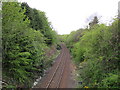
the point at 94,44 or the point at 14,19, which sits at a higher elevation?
the point at 14,19

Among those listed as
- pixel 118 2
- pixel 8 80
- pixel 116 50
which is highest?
pixel 118 2

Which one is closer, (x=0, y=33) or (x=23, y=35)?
(x=0, y=33)

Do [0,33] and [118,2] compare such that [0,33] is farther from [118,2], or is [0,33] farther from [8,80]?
[118,2]

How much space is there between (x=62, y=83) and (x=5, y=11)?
29.9ft

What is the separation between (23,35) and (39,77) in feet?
23.1

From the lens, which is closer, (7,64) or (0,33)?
(0,33)

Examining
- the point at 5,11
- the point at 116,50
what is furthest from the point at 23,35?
the point at 116,50

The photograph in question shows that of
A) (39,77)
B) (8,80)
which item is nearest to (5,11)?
(8,80)

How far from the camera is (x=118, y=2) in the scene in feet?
26.1

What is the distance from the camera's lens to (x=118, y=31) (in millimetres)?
7996

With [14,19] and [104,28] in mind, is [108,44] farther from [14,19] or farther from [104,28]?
[14,19]

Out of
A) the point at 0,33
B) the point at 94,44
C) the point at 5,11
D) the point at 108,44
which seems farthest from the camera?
the point at 94,44

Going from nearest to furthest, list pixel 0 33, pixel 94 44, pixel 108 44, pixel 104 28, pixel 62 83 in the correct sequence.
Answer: pixel 0 33 < pixel 108 44 < pixel 104 28 < pixel 94 44 < pixel 62 83

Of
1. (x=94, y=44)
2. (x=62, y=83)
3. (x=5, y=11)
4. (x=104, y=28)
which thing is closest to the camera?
(x=5, y=11)
